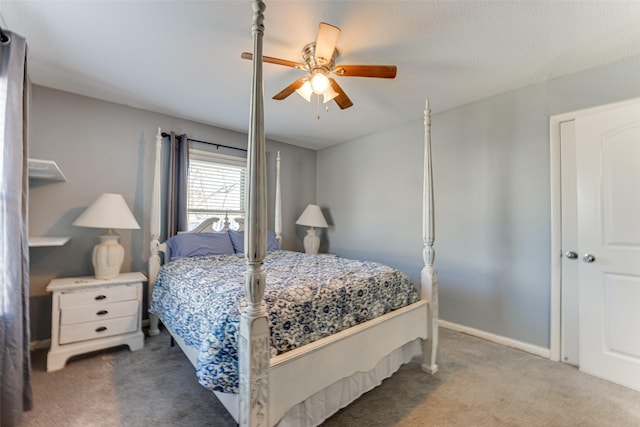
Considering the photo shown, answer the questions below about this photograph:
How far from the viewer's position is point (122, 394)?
72.2 inches

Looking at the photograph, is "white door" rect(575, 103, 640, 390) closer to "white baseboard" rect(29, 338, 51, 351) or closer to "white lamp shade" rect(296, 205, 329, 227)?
"white lamp shade" rect(296, 205, 329, 227)

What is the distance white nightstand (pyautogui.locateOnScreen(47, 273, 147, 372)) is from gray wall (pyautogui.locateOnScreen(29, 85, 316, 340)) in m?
0.40

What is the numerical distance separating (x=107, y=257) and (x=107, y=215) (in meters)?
0.39

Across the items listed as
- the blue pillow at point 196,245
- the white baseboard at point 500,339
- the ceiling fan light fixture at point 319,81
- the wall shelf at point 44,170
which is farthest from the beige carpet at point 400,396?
the ceiling fan light fixture at point 319,81

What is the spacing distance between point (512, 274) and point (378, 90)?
221cm

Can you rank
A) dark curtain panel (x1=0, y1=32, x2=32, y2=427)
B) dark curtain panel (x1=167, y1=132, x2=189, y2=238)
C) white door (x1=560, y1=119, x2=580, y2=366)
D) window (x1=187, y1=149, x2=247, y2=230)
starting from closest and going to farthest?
dark curtain panel (x1=0, y1=32, x2=32, y2=427) < white door (x1=560, y1=119, x2=580, y2=366) < dark curtain panel (x1=167, y1=132, x2=189, y2=238) < window (x1=187, y1=149, x2=247, y2=230)

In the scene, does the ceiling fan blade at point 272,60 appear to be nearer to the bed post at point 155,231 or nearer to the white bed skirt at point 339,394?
the bed post at point 155,231

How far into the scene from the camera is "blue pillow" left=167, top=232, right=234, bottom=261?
2.87 m

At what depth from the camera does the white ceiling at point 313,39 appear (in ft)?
5.42

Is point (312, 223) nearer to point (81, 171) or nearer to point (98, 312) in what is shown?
point (98, 312)

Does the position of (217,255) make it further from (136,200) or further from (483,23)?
(483,23)

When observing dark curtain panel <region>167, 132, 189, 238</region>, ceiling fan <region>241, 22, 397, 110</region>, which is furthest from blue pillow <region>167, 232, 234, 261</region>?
ceiling fan <region>241, 22, 397, 110</region>

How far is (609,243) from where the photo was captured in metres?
2.10

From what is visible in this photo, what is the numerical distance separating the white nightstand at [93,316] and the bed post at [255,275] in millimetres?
1897
